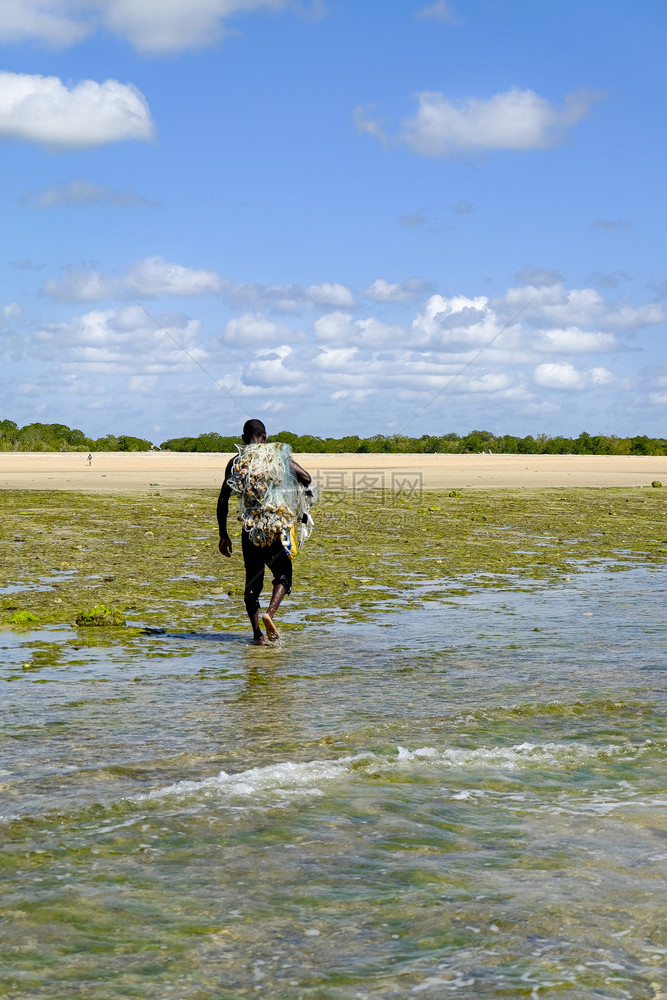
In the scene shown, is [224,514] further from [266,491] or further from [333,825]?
[333,825]

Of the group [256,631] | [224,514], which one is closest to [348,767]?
[256,631]

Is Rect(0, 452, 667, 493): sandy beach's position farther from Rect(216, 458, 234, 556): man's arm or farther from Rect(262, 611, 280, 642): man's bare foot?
Rect(262, 611, 280, 642): man's bare foot

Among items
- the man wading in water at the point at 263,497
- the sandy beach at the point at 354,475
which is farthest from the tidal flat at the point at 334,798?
the sandy beach at the point at 354,475

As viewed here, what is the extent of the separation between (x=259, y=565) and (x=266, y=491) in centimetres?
81

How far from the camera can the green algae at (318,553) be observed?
39.9ft

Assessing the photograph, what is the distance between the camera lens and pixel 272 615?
9.65 metres

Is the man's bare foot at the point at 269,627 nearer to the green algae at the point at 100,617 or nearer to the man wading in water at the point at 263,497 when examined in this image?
the man wading in water at the point at 263,497

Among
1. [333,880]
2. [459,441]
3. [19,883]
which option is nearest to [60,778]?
[19,883]

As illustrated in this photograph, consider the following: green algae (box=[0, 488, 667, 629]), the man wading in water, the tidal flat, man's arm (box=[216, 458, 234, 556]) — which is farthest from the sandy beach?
the tidal flat

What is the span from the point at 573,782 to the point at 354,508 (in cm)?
2109

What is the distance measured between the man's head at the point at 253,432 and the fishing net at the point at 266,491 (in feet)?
0.23

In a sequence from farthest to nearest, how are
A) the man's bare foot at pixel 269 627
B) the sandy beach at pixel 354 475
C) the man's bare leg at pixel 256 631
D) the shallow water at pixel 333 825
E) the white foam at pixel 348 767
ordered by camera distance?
the sandy beach at pixel 354 475 → the man's bare leg at pixel 256 631 → the man's bare foot at pixel 269 627 → the white foam at pixel 348 767 → the shallow water at pixel 333 825

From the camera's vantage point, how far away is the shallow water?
3.61 m

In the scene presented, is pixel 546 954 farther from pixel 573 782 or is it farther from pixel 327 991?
pixel 573 782
